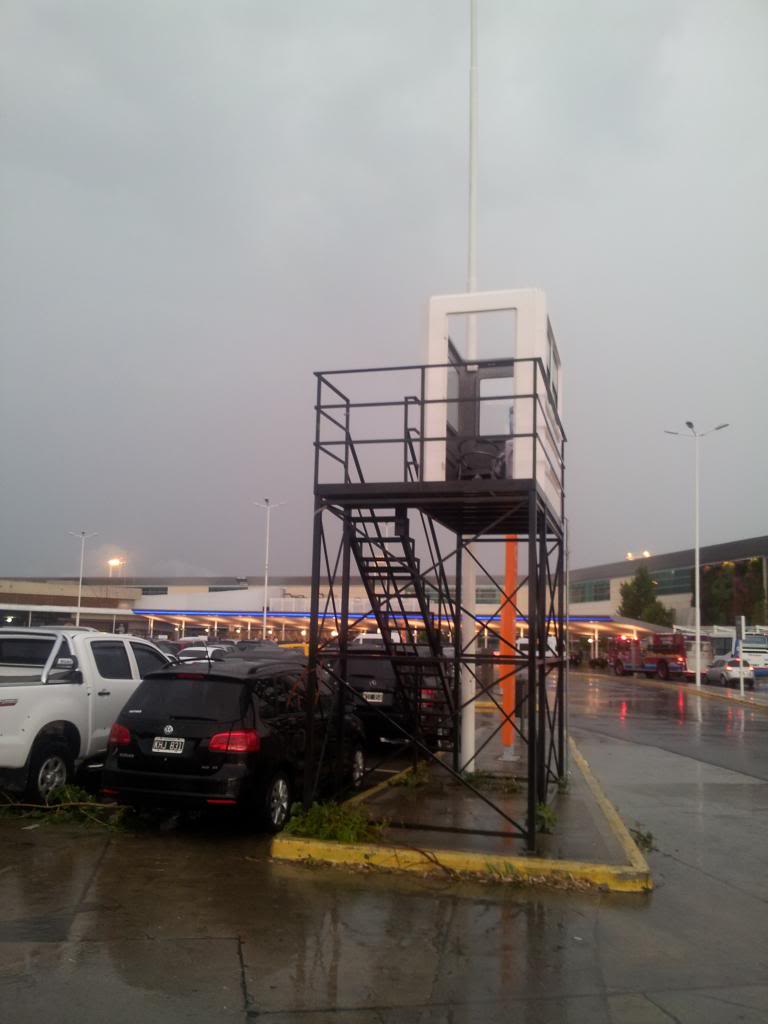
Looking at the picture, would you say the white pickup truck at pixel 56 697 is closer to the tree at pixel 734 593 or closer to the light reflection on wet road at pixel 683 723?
the light reflection on wet road at pixel 683 723

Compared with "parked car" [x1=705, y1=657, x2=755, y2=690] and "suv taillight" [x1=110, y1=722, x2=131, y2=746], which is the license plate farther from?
"parked car" [x1=705, y1=657, x2=755, y2=690]

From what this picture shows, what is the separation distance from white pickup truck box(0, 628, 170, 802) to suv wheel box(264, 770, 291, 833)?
251cm

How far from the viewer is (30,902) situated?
6.44 m

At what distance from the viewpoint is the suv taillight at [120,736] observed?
8484mm

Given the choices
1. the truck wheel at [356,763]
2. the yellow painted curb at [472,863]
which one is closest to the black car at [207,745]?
the yellow painted curb at [472,863]

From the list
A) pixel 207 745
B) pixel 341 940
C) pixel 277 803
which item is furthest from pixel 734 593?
pixel 341 940

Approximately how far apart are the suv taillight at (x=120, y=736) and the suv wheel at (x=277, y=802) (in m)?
1.45

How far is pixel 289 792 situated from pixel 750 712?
23.3 meters

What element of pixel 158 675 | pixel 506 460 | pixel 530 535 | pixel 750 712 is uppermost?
pixel 506 460

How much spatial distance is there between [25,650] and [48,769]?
1.75m

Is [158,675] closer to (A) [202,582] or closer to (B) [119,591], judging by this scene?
(B) [119,591]

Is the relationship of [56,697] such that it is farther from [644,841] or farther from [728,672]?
[728,672]

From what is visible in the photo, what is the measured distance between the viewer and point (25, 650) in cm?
1052

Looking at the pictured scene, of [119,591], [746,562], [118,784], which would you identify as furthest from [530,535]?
[119,591]
